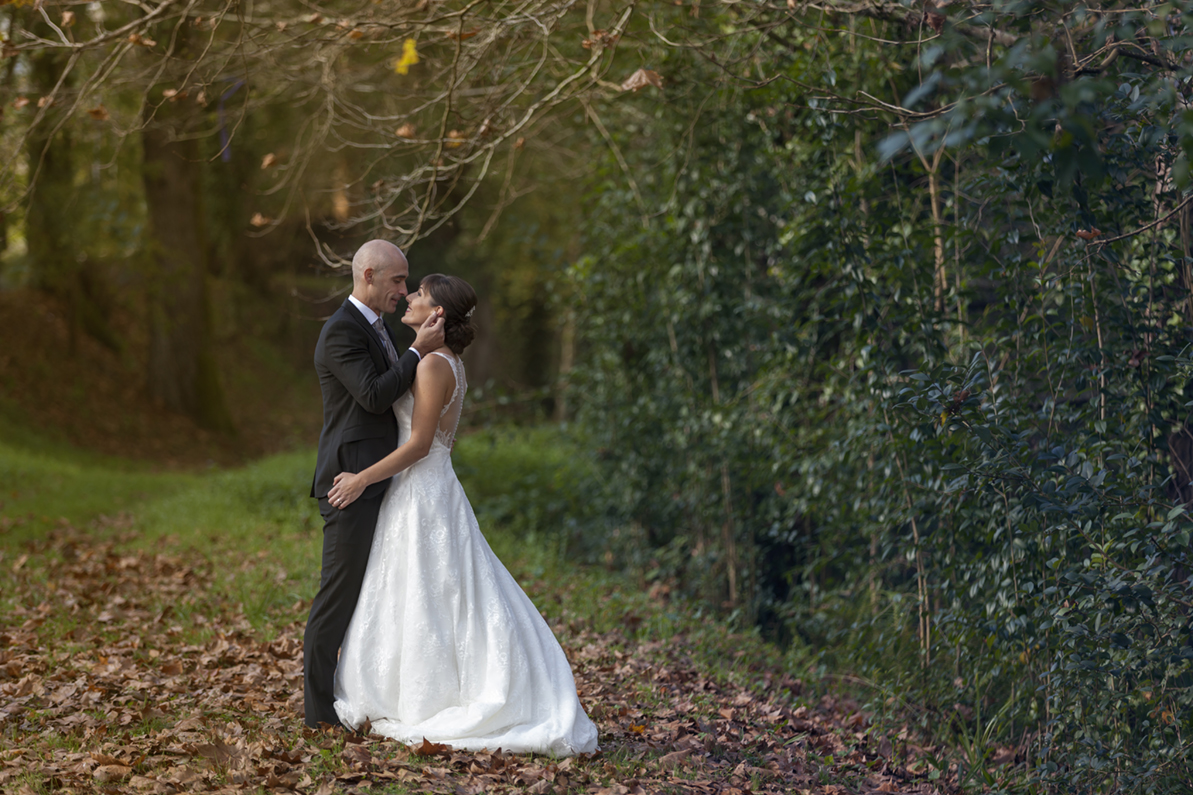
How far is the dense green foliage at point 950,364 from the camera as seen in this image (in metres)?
4.01

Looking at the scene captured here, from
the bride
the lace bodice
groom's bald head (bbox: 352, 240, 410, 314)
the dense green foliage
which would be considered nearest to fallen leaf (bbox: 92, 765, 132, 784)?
the bride

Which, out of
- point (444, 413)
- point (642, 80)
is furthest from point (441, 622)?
point (642, 80)

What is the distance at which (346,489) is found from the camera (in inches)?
162

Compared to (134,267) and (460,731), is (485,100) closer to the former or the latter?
(460,731)

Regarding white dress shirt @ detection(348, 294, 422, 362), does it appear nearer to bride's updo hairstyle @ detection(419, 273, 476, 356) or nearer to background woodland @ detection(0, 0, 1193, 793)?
bride's updo hairstyle @ detection(419, 273, 476, 356)

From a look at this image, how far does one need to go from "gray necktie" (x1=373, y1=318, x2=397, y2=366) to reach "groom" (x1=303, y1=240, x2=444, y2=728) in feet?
0.21

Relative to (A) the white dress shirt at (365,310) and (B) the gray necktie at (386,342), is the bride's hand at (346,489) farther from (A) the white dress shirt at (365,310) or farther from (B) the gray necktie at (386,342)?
(A) the white dress shirt at (365,310)

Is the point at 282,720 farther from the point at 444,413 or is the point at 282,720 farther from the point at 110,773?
the point at 444,413

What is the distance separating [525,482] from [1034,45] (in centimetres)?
998

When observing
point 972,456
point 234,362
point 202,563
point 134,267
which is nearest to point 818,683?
point 972,456

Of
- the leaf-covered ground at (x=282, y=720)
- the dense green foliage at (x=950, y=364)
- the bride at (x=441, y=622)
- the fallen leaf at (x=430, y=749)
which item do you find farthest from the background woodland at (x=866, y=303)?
the fallen leaf at (x=430, y=749)

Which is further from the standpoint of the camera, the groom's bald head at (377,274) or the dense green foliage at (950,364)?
the groom's bald head at (377,274)

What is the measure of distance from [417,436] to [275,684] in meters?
2.04

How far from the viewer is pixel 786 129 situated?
23.5ft
